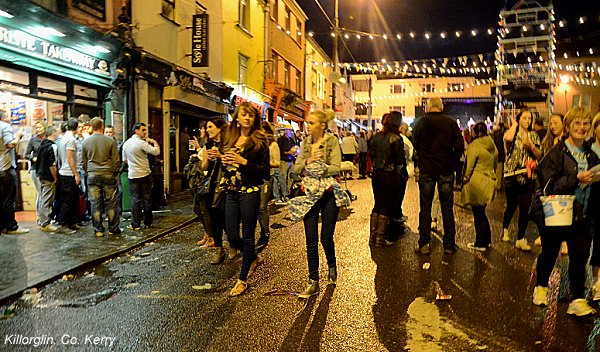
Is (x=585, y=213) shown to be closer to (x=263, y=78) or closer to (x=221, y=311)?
(x=221, y=311)

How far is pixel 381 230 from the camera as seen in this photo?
24.2ft

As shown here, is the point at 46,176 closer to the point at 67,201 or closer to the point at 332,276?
the point at 67,201

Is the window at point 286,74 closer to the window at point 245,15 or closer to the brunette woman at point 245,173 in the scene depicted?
the window at point 245,15

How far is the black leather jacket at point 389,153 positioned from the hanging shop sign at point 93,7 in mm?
7530

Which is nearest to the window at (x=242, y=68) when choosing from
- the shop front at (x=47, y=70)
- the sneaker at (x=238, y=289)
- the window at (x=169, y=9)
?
the window at (x=169, y=9)

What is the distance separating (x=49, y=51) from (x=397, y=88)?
2104 inches

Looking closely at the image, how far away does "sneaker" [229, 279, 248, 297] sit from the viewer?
16.9ft

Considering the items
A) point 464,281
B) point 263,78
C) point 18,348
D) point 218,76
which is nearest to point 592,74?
point 263,78

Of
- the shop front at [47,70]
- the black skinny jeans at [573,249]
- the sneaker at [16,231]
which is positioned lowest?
the sneaker at [16,231]

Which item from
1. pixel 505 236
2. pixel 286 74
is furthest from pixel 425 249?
pixel 286 74

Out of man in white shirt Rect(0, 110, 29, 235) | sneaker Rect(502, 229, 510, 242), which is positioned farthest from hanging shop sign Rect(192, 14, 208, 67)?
sneaker Rect(502, 229, 510, 242)

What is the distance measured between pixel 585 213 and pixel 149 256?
5527 mm

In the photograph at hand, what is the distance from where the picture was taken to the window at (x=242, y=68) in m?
20.6

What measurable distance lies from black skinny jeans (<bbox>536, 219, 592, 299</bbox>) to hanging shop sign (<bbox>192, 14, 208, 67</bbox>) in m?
12.3
